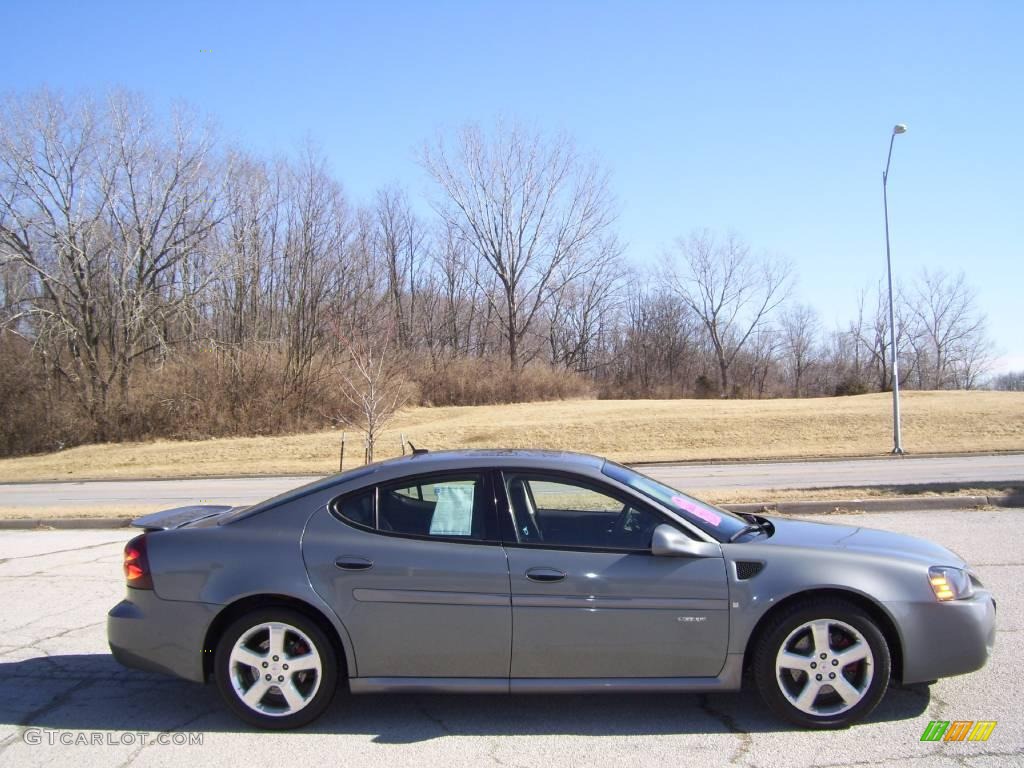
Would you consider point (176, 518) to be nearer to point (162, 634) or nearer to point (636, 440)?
point (162, 634)

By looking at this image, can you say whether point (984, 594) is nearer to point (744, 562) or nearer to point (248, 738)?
point (744, 562)

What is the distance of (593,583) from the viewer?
4.05 m

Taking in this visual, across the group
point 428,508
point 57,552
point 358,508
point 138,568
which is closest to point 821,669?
point 428,508

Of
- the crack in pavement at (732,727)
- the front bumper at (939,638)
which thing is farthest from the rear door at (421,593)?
the front bumper at (939,638)

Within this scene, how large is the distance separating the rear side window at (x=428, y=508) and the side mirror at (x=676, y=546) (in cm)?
84

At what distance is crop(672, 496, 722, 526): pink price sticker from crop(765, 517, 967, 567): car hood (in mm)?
311

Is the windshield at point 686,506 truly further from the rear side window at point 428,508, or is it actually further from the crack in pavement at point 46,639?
the crack in pavement at point 46,639

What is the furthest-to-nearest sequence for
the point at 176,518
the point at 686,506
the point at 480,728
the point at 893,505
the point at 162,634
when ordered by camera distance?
1. the point at 893,505
2. the point at 176,518
3. the point at 686,506
4. the point at 162,634
5. the point at 480,728

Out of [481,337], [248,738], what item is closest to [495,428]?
[248,738]

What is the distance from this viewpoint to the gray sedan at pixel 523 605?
4.02 metres

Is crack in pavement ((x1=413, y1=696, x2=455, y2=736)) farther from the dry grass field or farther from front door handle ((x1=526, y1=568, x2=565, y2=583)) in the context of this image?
the dry grass field

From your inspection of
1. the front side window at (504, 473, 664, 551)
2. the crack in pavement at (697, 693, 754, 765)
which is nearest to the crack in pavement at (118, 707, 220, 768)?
the front side window at (504, 473, 664, 551)

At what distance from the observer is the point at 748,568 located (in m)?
4.09

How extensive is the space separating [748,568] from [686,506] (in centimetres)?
54
